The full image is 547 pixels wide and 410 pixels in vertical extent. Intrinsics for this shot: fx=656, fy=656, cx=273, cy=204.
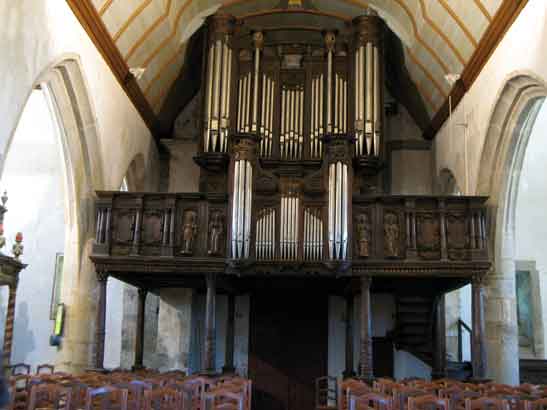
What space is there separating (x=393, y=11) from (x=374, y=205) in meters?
5.67

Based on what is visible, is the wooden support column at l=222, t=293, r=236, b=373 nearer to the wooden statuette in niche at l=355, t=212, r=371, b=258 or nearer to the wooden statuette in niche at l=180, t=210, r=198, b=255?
the wooden statuette in niche at l=180, t=210, r=198, b=255

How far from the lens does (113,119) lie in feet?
43.5

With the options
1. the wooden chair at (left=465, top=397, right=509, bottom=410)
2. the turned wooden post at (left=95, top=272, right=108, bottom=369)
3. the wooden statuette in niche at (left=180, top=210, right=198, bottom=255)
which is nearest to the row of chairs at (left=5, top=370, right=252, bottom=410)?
the wooden chair at (left=465, top=397, right=509, bottom=410)

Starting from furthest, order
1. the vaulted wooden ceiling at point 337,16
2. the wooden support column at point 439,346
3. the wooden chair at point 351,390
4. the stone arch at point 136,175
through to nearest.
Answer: the stone arch at point 136,175, the wooden support column at point 439,346, the vaulted wooden ceiling at point 337,16, the wooden chair at point 351,390

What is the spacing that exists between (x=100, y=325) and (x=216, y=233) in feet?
8.54

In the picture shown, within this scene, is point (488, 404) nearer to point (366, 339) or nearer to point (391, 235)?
point (366, 339)

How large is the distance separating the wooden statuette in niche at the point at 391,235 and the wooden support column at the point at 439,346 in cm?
290

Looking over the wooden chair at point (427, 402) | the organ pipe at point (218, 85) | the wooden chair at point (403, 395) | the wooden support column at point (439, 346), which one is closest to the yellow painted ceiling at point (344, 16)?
the organ pipe at point (218, 85)

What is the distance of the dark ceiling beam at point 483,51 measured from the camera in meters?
10.6

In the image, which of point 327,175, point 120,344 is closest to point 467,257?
point 327,175

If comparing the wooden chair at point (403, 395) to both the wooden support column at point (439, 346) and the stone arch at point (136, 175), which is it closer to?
the wooden support column at point (439, 346)

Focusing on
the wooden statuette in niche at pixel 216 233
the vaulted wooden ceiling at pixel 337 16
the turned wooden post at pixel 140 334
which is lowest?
the turned wooden post at pixel 140 334

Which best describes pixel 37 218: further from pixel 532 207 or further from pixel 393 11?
pixel 532 207

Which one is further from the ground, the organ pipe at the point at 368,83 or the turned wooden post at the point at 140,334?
the organ pipe at the point at 368,83
